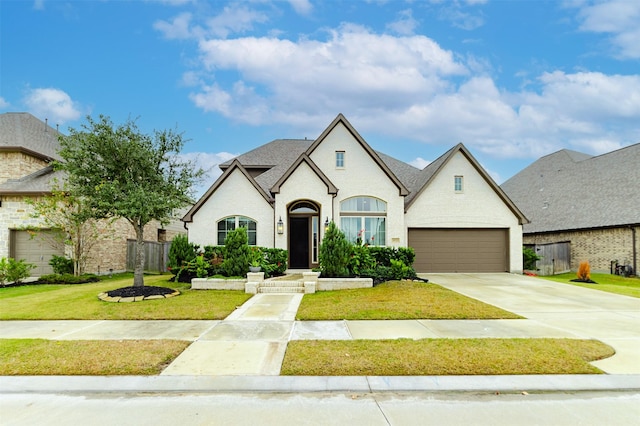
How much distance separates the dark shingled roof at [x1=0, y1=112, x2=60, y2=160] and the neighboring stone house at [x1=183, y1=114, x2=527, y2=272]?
10.0m

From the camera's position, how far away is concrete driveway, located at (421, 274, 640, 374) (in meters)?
6.20

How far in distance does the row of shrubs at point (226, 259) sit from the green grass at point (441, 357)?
25.1ft

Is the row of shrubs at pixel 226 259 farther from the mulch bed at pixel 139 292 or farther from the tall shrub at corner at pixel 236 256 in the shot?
the mulch bed at pixel 139 292

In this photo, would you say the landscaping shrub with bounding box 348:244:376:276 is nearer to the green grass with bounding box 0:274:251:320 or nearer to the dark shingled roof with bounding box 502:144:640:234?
the green grass with bounding box 0:274:251:320

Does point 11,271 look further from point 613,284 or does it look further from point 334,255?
point 613,284

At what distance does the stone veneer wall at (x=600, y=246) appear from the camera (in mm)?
18031

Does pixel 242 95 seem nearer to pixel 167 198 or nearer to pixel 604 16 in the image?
pixel 167 198

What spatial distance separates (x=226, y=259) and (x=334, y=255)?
410cm

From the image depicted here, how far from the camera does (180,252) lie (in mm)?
14898

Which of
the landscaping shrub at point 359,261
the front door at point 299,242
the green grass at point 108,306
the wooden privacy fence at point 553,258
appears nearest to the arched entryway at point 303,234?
the front door at point 299,242

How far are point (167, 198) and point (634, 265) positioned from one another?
2125 centimetres

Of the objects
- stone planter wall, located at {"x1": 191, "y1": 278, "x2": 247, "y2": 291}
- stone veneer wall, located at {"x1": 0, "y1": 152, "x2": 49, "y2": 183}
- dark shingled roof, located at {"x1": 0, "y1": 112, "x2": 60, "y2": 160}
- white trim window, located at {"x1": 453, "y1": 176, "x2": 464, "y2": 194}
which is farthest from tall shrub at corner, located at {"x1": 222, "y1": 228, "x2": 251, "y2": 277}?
stone veneer wall, located at {"x1": 0, "y1": 152, "x2": 49, "y2": 183}

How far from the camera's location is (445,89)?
18719 millimetres

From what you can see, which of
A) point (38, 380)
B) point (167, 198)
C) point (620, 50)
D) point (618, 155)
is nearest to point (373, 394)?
point (38, 380)
